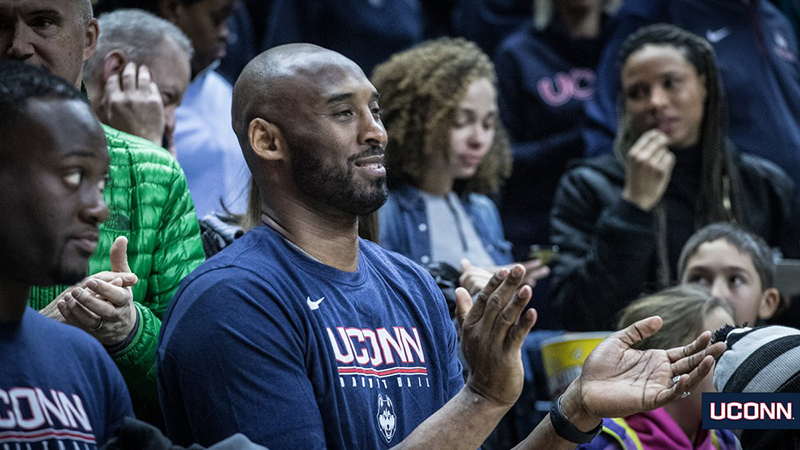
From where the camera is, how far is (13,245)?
2.16m

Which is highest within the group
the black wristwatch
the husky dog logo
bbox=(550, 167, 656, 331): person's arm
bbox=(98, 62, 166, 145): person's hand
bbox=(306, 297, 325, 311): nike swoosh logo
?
bbox=(98, 62, 166, 145): person's hand

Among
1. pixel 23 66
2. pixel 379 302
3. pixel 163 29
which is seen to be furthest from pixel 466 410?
pixel 163 29

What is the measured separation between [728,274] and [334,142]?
213 cm

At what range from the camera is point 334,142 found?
2805 millimetres

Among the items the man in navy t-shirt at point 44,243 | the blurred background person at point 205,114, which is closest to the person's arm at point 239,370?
the man in navy t-shirt at point 44,243

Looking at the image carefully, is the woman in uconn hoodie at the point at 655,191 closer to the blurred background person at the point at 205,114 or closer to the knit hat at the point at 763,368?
the blurred background person at the point at 205,114

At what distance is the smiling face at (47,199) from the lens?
216 cm

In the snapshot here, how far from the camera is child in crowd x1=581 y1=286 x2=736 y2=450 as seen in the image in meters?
3.29

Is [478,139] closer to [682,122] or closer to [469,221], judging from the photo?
[469,221]

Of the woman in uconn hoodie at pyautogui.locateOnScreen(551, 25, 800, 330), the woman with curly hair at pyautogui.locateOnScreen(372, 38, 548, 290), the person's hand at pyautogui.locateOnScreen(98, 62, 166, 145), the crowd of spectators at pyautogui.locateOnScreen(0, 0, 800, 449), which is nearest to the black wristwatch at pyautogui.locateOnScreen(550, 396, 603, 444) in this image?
the crowd of spectators at pyautogui.locateOnScreen(0, 0, 800, 449)

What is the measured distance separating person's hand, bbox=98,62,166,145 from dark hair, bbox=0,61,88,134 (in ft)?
4.82

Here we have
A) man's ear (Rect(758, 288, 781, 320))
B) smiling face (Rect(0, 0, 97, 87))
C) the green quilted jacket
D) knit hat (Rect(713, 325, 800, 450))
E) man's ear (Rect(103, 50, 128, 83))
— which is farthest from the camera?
man's ear (Rect(758, 288, 781, 320))

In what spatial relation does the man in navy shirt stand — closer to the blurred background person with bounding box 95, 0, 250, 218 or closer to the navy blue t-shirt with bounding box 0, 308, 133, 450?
the navy blue t-shirt with bounding box 0, 308, 133, 450

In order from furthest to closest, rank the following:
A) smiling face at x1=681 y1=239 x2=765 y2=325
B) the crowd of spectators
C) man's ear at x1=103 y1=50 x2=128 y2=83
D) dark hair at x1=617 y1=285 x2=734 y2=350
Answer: smiling face at x1=681 y1=239 x2=765 y2=325 → man's ear at x1=103 y1=50 x2=128 y2=83 → dark hair at x1=617 y1=285 x2=734 y2=350 → the crowd of spectators
